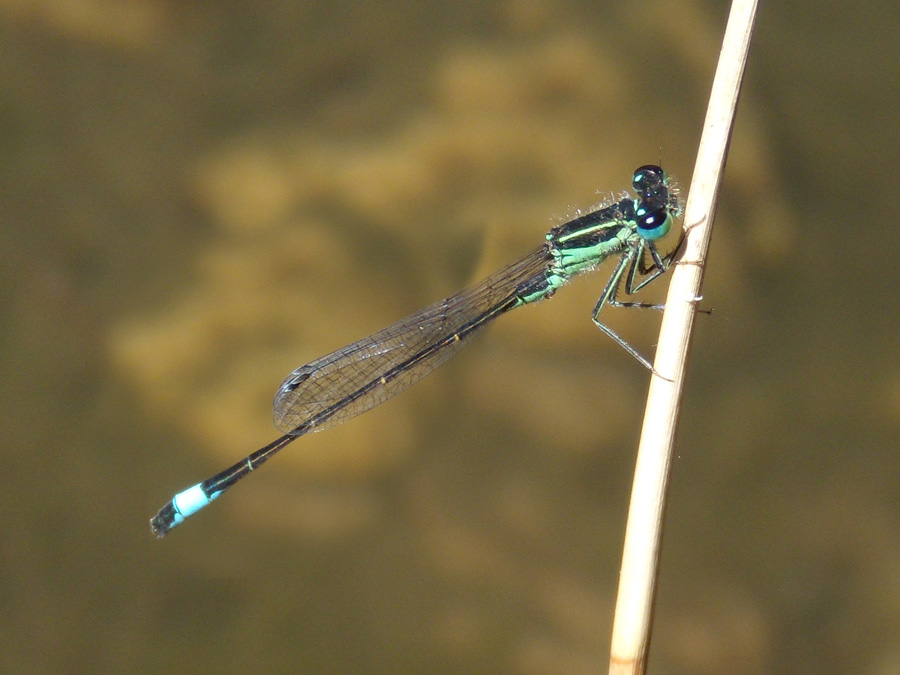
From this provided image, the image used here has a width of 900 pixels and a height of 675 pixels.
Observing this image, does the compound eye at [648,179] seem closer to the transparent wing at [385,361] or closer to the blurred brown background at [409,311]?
the transparent wing at [385,361]

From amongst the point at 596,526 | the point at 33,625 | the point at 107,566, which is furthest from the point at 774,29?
the point at 33,625

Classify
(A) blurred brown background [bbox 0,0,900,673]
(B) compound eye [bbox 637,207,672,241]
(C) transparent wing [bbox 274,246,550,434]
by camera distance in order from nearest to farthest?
(B) compound eye [bbox 637,207,672,241]
(A) blurred brown background [bbox 0,0,900,673]
(C) transparent wing [bbox 274,246,550,434]

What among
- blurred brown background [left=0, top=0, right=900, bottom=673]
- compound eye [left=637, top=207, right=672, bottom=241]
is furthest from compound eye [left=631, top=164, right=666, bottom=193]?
blurred brown background [left=0, top=0, right=900, bottom=673]

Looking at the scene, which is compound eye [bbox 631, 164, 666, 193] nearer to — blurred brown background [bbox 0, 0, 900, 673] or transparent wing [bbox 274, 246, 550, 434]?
transparent wing [bbox 274, 246, 550, 434]

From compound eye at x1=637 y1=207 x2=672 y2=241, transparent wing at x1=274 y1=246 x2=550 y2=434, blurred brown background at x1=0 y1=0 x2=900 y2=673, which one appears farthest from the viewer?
transparent wing at x1=274 y1=246 x2=550 y2=434

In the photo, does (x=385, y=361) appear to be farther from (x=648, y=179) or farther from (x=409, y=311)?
(x=648, y=179)

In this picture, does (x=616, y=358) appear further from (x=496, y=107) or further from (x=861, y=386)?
(x=496, y=107)
